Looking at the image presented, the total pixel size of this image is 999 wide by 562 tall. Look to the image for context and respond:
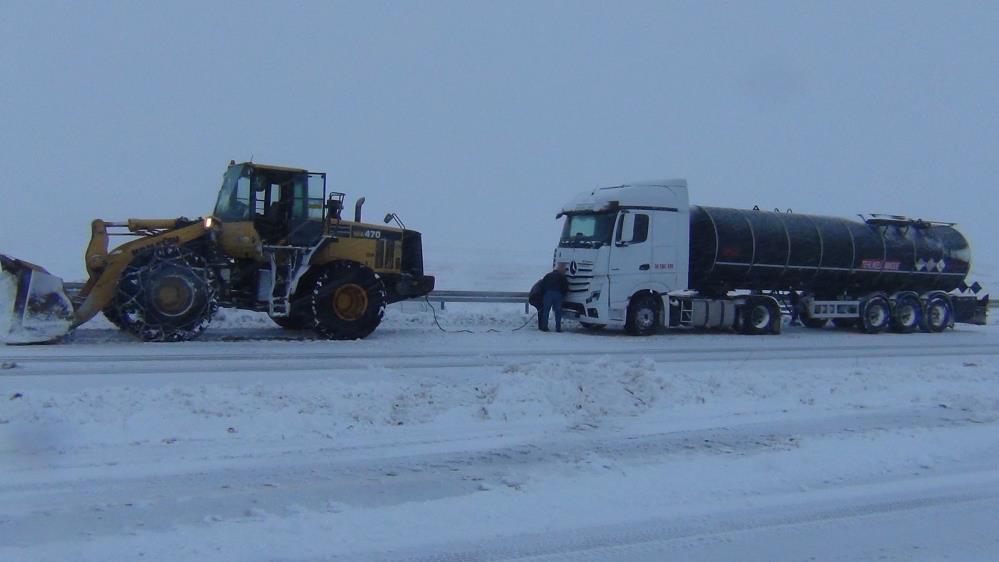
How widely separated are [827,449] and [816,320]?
16.5 metres

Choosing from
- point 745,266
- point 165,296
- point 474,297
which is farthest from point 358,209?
point 745,266

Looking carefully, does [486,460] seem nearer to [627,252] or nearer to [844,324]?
[627,252]

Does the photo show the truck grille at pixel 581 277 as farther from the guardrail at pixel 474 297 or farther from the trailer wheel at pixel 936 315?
the trailer wheel at pixel 936 315

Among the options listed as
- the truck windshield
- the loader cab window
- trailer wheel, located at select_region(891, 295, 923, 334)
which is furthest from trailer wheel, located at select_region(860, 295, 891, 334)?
the loader cab window

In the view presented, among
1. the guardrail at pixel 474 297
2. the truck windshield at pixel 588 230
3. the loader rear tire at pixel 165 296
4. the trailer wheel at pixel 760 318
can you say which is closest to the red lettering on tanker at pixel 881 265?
the trailer wheel at pixel 760 318

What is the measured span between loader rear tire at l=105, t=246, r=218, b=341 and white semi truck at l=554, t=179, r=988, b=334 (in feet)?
26.9

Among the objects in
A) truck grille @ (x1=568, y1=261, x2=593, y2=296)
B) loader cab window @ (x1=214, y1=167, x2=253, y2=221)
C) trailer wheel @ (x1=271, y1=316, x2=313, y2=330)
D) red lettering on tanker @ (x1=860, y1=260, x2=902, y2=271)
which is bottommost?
trailer wheel @ (x1=271, y1=316, x2=313, y2=330)

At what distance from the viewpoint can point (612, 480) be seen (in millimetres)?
7617

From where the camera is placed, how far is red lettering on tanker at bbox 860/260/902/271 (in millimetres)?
23562

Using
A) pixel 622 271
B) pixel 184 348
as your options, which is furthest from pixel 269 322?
pixel 622 271

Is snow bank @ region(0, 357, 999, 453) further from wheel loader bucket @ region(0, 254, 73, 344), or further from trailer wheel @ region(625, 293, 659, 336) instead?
trailer wheel @ region(625, 293, 659, 336)

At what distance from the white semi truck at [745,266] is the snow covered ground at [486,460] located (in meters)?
6.52

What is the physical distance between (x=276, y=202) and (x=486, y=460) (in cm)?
1007

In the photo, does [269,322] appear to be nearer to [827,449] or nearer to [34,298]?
[34,298]
